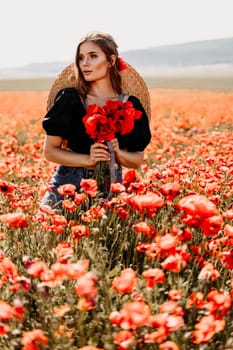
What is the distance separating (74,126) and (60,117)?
4.7 inches

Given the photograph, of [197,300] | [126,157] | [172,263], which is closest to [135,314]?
[172,263]

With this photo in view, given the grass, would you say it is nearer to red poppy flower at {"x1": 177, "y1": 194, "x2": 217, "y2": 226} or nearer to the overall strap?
the overall strap

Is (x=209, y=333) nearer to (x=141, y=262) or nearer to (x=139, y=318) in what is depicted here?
(x=139, y=318)

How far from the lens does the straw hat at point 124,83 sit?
3.93 metres

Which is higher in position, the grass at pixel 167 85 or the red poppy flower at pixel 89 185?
the red poppy flower at pixel 89 185

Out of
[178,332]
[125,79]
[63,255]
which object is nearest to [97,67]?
[125,79]

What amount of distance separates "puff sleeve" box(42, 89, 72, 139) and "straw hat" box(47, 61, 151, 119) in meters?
0.26

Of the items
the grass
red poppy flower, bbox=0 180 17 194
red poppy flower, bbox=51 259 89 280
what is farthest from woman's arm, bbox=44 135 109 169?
the grass

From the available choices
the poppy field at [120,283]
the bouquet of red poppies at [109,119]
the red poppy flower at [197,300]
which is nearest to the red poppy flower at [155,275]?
the poppy field at [120,283]

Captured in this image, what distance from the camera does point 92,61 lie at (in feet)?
11.7

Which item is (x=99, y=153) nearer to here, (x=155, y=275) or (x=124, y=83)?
(x=124, y=83)

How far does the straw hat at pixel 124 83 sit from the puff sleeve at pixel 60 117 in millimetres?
257

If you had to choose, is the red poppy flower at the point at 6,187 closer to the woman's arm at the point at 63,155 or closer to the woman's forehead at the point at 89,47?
the woman's arm at the point at 63,155

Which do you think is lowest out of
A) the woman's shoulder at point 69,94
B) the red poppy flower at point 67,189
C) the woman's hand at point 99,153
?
the red poppy flower at point 67,189
